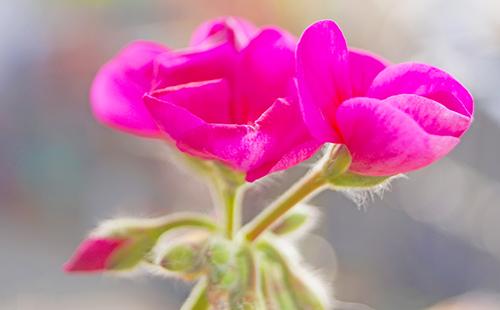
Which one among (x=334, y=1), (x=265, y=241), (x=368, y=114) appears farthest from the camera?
(x=334, y=1)

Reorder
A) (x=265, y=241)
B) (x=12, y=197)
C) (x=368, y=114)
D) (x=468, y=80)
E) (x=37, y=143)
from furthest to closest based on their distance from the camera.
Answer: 1. (x=12, y=197)
2. (x=37, y=143)
3. (x=468, y=80)
4. (x=265, y=241)
5. (x=368, y=114)

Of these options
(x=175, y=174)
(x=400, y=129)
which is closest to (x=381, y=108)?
(x=400, y=129)

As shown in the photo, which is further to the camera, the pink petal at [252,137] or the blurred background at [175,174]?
the blurred background at [175,174]

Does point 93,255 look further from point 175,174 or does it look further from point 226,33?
point 175,174

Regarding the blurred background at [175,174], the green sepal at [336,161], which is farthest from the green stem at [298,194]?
the blurred background at [175,174]

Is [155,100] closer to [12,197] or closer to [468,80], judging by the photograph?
[468,80]

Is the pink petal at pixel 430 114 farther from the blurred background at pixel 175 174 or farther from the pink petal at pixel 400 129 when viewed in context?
the blurred background at pixel 175 174

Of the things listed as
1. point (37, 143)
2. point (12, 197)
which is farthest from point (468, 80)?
point (12, 197)

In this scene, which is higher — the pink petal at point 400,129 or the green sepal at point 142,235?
the pink petal at point 400,129
